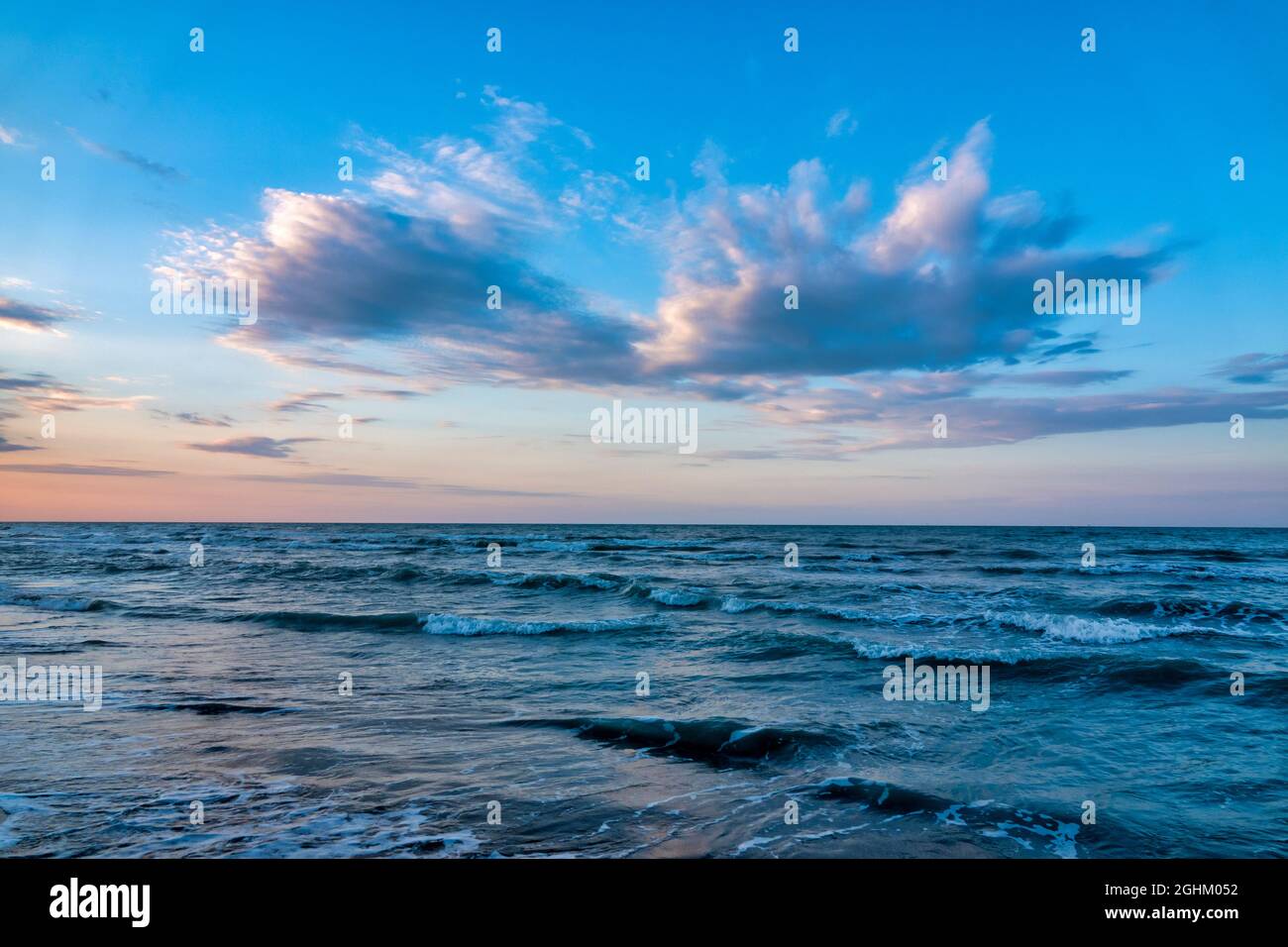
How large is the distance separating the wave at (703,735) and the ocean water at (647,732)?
54 mm

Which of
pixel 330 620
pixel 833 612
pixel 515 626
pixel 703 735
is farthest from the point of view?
pixel 833 612

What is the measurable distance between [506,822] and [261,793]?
2.87m

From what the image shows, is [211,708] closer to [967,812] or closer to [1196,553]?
[967,812]

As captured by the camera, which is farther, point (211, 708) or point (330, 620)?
point (330, 620)

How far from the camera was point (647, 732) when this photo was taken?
33.9 feet

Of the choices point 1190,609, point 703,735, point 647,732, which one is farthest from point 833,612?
point 647,732

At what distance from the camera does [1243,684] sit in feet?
43.8

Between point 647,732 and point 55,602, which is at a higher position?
point 55,602

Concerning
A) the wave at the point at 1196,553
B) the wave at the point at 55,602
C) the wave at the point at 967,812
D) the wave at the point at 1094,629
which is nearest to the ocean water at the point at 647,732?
the wave at the point at 967,812

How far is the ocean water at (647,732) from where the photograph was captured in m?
6.84

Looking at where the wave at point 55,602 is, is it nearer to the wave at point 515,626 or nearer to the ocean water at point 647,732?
the ocean water at point 647,732

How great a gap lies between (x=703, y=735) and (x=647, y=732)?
32.8 inches

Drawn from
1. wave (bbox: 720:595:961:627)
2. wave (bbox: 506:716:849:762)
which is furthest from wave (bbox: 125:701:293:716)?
wave (bbox: 720:595:961:627)

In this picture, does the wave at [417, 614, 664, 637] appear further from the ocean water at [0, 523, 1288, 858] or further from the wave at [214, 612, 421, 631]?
the wave at [214, 612, 421, 631]
